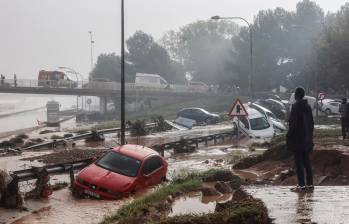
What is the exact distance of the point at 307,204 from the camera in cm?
835

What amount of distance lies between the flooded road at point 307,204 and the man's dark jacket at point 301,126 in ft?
2.78

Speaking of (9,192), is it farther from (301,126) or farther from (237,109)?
(237,109)

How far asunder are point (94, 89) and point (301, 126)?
65.8 meters

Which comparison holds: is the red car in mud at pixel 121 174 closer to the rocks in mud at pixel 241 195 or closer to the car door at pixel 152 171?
the car door at pixel 152 171

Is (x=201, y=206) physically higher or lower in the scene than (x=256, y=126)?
higher

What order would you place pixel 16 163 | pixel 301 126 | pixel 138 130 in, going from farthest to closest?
pixel 138 130
pixel 16 163
pixel 301 126

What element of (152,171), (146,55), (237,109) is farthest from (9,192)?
(146,55)

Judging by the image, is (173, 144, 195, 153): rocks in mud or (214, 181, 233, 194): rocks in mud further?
(173, 144, 195, 153): rocks in mud

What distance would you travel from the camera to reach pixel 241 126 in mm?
30594

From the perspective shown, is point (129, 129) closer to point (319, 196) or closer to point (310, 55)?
point (319, 196)

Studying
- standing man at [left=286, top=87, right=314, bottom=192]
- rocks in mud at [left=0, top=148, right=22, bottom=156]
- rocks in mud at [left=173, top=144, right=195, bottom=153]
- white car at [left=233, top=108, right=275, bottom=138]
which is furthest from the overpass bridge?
standing man at [left=286, top=87, right=314, bottom=192]

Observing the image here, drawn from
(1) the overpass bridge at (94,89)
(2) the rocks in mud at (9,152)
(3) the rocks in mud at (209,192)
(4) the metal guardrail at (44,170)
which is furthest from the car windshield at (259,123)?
(1) the overpass bridge at (94,89)

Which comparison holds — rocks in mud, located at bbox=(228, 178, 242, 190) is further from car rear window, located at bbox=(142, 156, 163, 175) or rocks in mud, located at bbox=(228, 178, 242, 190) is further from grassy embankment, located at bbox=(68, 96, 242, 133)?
grassy embankment, located at bbox=(68, 96, 242, 133)

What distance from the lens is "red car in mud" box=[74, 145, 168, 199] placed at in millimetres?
13586
